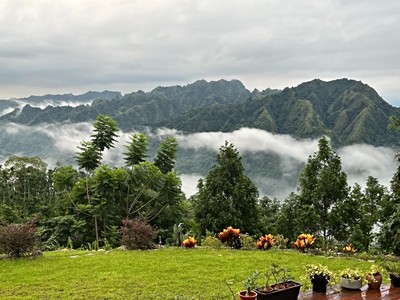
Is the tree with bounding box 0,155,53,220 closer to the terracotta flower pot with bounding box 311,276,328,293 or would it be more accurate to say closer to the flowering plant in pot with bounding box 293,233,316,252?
the flowering plant in pot with bounding box 293,233,316,252

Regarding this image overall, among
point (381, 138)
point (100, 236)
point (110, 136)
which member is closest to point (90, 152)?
point (110, 136)

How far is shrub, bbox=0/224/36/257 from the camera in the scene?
10547 mm

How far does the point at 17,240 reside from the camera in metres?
10.6

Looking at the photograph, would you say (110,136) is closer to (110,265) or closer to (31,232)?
(31,232)

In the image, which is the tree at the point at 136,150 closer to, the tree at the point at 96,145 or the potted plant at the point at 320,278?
the tree at the point at 96,145

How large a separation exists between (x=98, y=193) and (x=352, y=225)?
41.1 feet

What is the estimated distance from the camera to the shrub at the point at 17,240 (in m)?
10.5

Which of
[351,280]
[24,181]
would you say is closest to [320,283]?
[351,280]

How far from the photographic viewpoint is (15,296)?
23.7 ft

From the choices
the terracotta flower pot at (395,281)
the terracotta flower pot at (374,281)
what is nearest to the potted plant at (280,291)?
the terracotta flower pot at (374,281)

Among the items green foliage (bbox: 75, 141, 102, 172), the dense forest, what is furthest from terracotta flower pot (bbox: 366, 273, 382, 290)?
green foliage (bbox: 75, 141, 102, 172)

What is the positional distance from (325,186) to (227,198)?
4.90 m

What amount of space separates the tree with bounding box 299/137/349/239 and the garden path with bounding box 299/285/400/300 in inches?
526

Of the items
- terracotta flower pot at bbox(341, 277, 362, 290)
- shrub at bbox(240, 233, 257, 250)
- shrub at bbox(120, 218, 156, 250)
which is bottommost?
shrub at bbox(240, 233, 257, 250)
